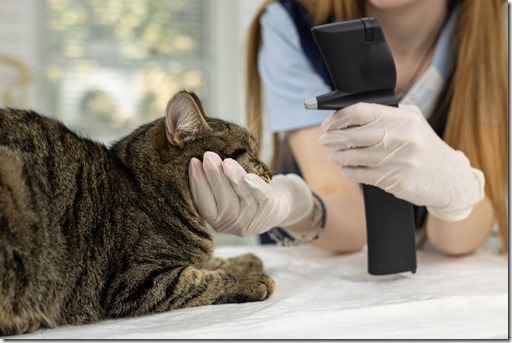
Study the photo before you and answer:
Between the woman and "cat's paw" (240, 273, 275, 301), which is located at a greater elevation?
the woman

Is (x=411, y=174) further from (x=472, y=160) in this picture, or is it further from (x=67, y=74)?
(x=67, y=74)

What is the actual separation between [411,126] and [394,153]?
0.20ft

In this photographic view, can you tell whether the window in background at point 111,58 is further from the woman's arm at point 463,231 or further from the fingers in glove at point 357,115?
the fingers in glove at point 357,115

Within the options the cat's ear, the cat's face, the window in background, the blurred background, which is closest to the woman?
the cat's face

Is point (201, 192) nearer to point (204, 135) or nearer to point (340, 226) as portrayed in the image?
point (204, 135)

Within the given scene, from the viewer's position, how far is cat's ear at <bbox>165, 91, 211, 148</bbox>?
3.04ft

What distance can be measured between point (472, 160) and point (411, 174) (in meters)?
0.41

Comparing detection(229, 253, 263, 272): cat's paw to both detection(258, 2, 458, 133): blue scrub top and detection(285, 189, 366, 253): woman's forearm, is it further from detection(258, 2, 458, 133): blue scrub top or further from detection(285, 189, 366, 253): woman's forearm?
detection(258, 2, 458, 133): blue scrub top

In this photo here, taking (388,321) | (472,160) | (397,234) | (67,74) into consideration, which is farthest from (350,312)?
(67,74)

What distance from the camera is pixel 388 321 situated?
81 centimetres

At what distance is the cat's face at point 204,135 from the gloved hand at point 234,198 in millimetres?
39

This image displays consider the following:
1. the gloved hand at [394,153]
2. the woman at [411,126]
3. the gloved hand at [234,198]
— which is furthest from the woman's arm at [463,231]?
the gloved hand at [234,198]

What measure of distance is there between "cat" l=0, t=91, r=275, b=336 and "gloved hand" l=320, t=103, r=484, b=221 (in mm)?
186

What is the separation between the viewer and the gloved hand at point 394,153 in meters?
1.05
